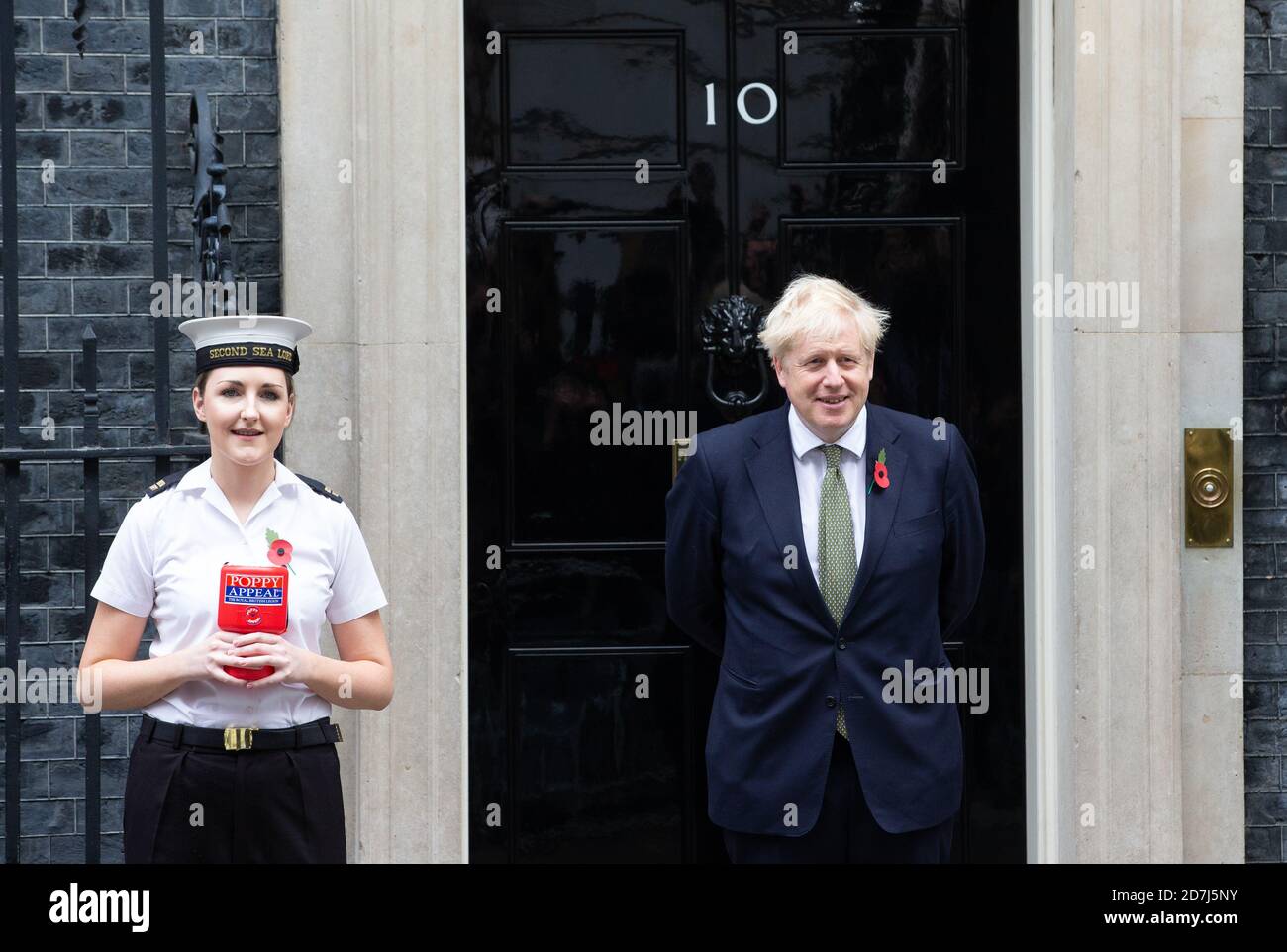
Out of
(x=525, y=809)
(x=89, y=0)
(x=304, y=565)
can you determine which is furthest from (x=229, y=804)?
(x=89, y=0)

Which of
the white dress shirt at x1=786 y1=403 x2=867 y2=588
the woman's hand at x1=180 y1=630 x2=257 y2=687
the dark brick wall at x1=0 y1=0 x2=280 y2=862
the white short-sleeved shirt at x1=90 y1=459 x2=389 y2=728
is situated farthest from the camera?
the dark brick wall at x1=0 y1=0 x2=280 y2=862

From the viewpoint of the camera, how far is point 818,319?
137 inches

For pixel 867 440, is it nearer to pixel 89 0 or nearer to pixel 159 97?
pixel 159 97

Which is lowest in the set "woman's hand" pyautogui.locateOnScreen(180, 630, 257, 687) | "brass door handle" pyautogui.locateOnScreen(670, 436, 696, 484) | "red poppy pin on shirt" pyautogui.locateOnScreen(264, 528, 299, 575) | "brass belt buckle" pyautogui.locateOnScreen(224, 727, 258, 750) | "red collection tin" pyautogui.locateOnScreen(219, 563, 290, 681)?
"brass belt buckle" pyautogui.locateOnScreen(224, 727, 258, 750)

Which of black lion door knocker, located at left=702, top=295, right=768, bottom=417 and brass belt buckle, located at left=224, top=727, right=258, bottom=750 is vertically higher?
black lion door knocker, located at left=702, top=295, right=768, bottom=417

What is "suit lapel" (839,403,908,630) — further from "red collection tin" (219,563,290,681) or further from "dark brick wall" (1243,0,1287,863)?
"dark brick wall" (1243,0,1287,863)

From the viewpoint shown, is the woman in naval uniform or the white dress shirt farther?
the white dress shirt

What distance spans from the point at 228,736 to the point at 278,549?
0.41 m

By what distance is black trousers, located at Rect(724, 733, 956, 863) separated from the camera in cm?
351

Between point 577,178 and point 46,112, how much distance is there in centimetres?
169

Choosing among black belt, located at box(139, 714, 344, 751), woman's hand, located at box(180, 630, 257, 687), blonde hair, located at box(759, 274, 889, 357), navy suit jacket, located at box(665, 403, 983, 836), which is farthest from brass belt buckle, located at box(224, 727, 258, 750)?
blonde hair, located at box(759, 274, 889, 357)

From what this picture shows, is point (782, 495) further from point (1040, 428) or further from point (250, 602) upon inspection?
point (1040, 428)

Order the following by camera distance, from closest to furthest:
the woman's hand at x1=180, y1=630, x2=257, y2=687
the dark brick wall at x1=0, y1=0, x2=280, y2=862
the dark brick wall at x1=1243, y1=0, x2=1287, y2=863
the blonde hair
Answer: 1. the woman's hand at x1=180, y1=630, x2=257, y2=687
2. the blonde hair
3. the dark brick wall at x1=0, y1=0, x2=280, y2=862
4. the dark brick wall at x1=1243, y1=0, x2=1287, y2=863

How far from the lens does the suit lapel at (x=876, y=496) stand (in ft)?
11.5
